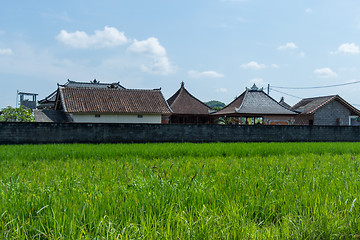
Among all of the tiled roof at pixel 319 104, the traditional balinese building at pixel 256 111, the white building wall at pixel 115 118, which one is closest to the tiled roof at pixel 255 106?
the traditional balinese building at pixel 256 111

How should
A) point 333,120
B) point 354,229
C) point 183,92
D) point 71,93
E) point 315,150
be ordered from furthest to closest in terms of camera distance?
point 183,92 < point 333,120 < point 71,93 < point 315,150 < point 354,229

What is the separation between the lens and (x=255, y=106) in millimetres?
23375

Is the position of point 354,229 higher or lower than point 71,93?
lower

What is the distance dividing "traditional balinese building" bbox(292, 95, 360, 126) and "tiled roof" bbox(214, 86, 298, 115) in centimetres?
303

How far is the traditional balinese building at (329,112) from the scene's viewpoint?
82.3 feet

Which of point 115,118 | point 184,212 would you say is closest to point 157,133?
point 115,118

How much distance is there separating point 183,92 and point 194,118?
10.6 feet

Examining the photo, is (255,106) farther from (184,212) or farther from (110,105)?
(184,212)

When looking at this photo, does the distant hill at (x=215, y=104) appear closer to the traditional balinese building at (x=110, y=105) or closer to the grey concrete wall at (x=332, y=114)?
the grey concrete wall at (x=332, y=114)

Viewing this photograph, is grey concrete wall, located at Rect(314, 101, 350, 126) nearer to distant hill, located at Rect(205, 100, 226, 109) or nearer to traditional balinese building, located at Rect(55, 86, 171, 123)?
traditional balinese building, located at Rect(55, 86, 171, 123)

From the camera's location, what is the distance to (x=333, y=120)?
25.7 meters

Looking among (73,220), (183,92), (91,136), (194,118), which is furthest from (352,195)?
(183,92)

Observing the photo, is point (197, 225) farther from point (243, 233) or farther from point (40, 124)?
point (40, 124)

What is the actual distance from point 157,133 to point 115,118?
7.17 meters
